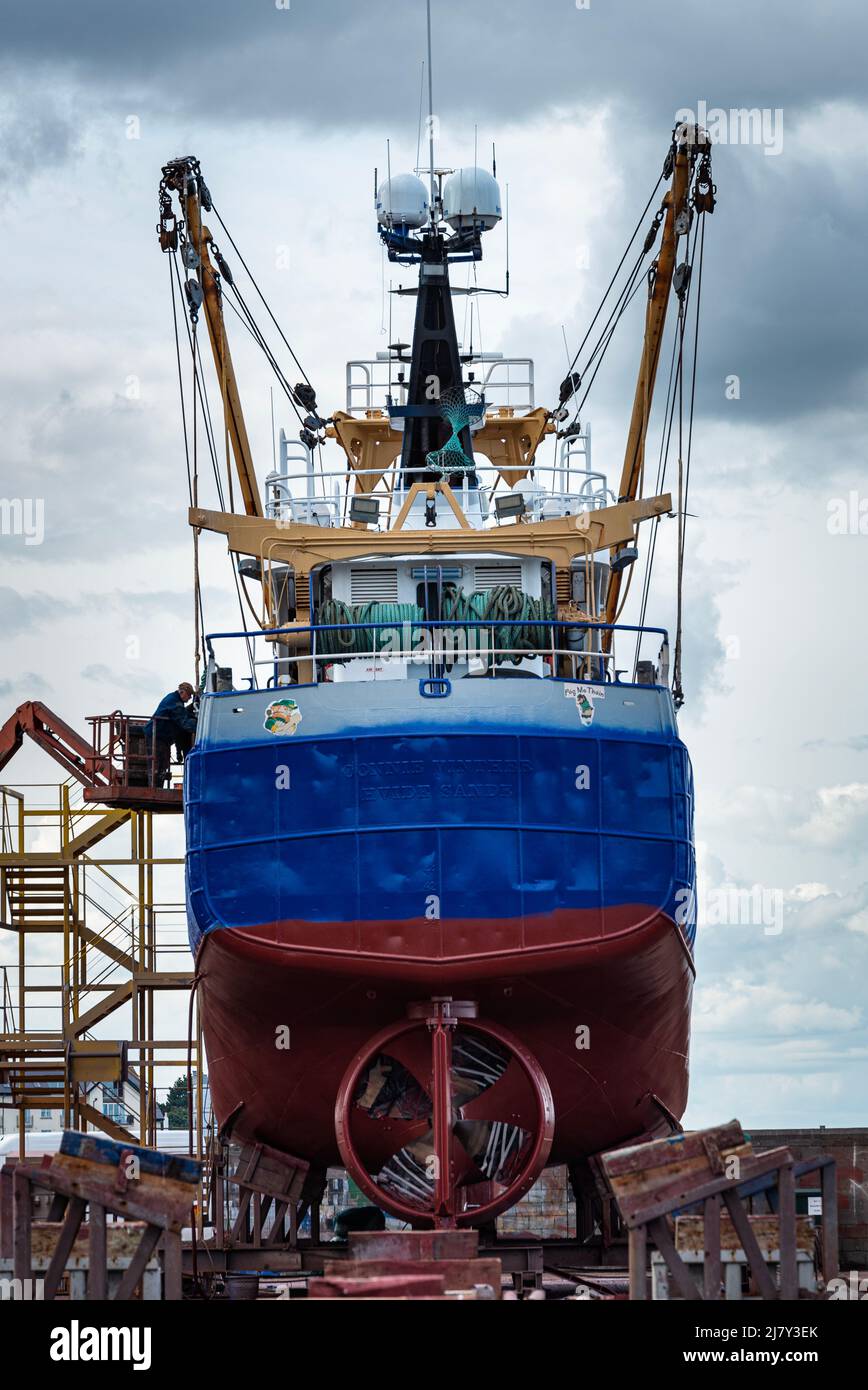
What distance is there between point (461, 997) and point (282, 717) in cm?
399

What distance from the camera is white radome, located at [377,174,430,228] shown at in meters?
35.7

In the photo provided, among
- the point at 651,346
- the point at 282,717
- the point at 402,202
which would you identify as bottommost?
the point at 282,717

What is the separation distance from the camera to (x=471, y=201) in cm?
3578

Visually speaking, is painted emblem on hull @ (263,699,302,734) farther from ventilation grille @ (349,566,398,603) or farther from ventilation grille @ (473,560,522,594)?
ventilation grille @ (473,560,522,594)

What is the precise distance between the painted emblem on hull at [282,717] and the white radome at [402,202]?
11.5 metres

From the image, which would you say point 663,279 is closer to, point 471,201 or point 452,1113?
point 471,201

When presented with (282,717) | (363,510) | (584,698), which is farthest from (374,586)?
(584,698)

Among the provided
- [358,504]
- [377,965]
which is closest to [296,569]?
[358,504]

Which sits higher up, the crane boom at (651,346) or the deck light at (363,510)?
the crane boom at (651,346)

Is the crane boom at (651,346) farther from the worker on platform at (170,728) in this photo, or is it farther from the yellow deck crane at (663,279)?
the worker on platform at (170,728)

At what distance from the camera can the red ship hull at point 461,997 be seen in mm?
25969

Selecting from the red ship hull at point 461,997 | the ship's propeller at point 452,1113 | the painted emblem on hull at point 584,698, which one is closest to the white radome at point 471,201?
the painted emblem on hull at point 584,698

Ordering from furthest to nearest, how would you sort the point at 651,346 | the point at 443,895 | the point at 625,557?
the point at 651,346, the point at 625,557, the point at 443,895
